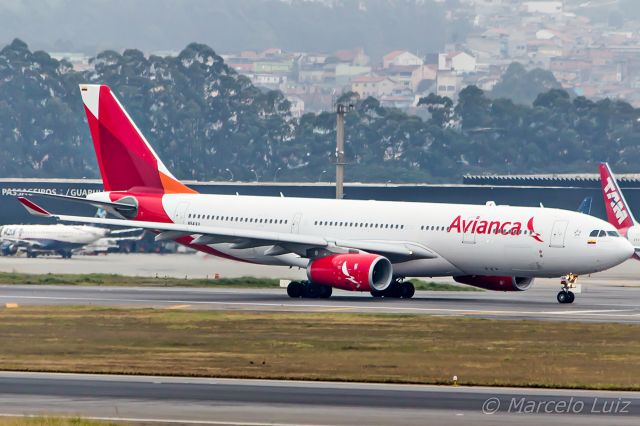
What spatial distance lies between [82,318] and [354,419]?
1982cm

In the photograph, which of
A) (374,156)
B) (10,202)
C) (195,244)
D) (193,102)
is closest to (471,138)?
(374,156)

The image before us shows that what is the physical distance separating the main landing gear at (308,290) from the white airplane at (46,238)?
45.1 metres

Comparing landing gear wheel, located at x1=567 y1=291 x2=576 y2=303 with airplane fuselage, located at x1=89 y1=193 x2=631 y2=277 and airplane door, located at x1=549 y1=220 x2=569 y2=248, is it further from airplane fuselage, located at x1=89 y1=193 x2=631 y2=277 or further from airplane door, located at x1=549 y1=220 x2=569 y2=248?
airplane door, located at x1=549 y1=220 x2=569 y2=248

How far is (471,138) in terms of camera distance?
180 metres

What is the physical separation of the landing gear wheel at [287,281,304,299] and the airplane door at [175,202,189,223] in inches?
246

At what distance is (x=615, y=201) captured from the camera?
71125mm

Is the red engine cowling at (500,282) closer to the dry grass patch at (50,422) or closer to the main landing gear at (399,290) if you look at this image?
the main landing gear at (399,290)

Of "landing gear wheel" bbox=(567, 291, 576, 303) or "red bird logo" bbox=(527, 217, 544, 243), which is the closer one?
"red bird logo" bbox=(527, 217, 544, 243)

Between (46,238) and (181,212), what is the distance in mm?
40371

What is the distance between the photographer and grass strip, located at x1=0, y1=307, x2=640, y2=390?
3155 centimetres

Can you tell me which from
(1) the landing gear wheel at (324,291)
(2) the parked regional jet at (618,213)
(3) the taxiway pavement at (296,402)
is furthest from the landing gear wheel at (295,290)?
(3) the taxiway pavement at (296,402)

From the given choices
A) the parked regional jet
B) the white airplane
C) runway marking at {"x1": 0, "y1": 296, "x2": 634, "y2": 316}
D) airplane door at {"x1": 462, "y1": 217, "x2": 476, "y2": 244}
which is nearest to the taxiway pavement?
runway marking at {"x1": 0, "y1": 296, "x2": 634, "y2": 316}

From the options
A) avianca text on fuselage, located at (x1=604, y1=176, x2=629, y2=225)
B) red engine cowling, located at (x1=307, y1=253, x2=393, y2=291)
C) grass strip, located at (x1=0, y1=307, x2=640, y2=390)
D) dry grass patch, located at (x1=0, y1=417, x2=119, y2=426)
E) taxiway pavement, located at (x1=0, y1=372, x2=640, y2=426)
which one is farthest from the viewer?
avianca text on fuselage, located at (x1=604, y1=176, x2=629, y2=225)

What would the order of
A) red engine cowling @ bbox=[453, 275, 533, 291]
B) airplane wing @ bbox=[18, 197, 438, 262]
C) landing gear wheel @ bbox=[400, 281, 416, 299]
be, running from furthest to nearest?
landing gear wheel @ bbox=[400, 281, 416, 299] < red engine cowling @ bbox=[453, 275, 533, 291] < airplane wing @ bbox=[18, 197, 438, 262]
